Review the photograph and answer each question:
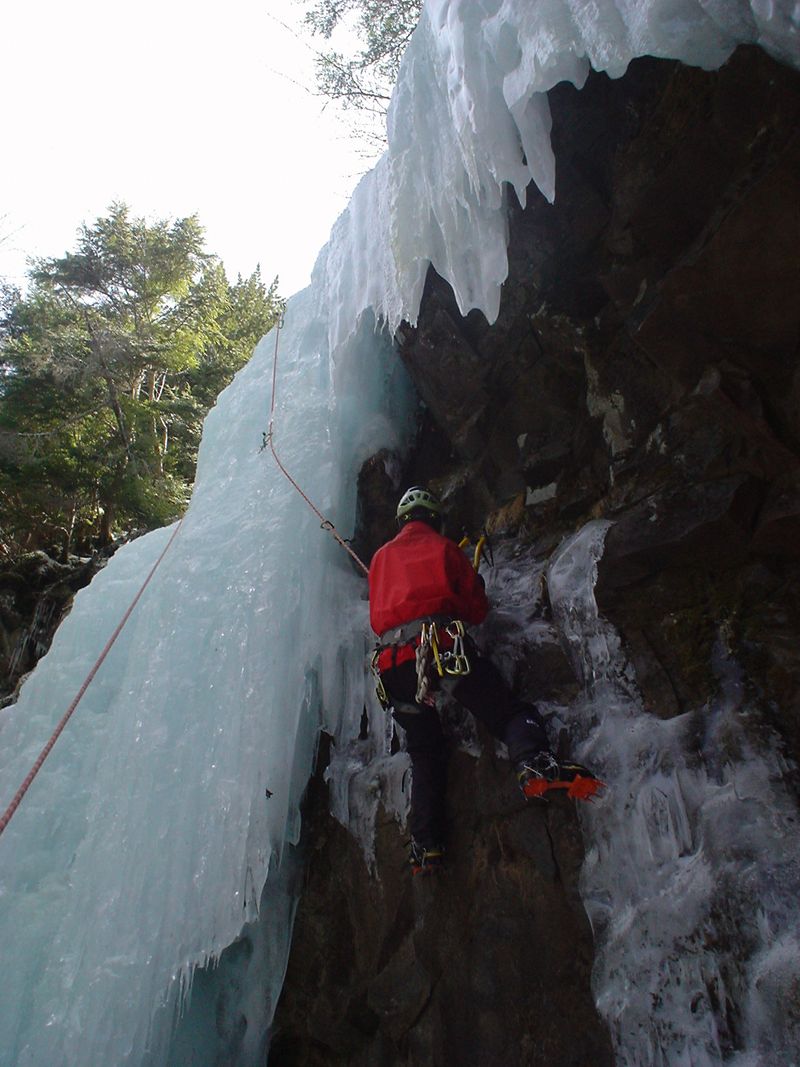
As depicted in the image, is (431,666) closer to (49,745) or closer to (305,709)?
(305,709)

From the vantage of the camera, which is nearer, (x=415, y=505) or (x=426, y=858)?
(x=426, y=858)

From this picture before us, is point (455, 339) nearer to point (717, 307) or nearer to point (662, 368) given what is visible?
point (662, 368)

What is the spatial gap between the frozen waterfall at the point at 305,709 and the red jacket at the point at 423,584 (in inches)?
16.8

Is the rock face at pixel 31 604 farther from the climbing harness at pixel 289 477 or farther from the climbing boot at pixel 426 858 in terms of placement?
the climbing boot at pixel 426 858

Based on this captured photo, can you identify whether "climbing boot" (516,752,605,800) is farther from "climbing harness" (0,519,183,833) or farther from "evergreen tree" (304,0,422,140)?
"evergreen tree" (304,0,422,140)

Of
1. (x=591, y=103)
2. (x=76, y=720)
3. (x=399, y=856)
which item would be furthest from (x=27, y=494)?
(x=591, y=103)

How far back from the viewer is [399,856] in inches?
133

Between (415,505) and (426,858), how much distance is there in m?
1.70

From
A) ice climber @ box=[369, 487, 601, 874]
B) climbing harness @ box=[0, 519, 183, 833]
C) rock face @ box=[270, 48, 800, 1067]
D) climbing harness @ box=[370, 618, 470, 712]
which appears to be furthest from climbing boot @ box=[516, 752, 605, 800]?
climbing harness @ box=[0, 519, 183, 833]

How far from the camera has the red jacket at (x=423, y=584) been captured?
297cm

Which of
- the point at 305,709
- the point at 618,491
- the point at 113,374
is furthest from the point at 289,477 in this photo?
the point at 113,374

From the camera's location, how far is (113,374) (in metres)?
11.3

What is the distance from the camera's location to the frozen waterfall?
2111 millimetres

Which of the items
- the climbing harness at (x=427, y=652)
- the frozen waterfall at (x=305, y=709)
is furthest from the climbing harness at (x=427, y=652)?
the frozen waterfall at (x=305, y=709)
